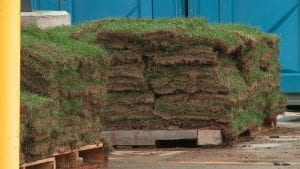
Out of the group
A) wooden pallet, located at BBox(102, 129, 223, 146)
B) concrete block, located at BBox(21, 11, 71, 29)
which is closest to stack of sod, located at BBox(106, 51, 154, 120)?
wooden pallet, located at BBox(102, 129, 223, 146)

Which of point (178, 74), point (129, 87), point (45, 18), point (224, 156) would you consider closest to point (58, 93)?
point (224, 156)

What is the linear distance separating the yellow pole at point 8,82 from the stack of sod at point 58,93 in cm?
435

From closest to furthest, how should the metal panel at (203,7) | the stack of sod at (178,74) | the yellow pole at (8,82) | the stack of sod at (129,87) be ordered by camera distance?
the yellow pole at (8,82)
the stack of sod at (178,74)
the stack of sod at (129,87)
the metal panel at (203,7)

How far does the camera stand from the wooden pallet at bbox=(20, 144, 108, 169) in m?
6.02

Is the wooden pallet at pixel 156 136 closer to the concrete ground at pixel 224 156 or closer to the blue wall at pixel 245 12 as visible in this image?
the concrete ground at pixel 224 156

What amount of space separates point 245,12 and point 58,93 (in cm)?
841

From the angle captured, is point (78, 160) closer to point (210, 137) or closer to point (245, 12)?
point (210, 137)

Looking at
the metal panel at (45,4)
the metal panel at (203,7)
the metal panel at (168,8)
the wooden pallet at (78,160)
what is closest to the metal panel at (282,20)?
the metal panel at (203,7)

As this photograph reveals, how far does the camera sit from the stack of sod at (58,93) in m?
5.73

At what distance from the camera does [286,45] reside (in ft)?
46.7

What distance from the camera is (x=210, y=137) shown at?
30.1 ft

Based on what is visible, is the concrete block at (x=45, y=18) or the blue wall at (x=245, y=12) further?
the blue wall at (x=245, y=12)

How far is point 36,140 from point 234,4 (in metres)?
9.03

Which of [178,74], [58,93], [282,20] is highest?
[282,20]
